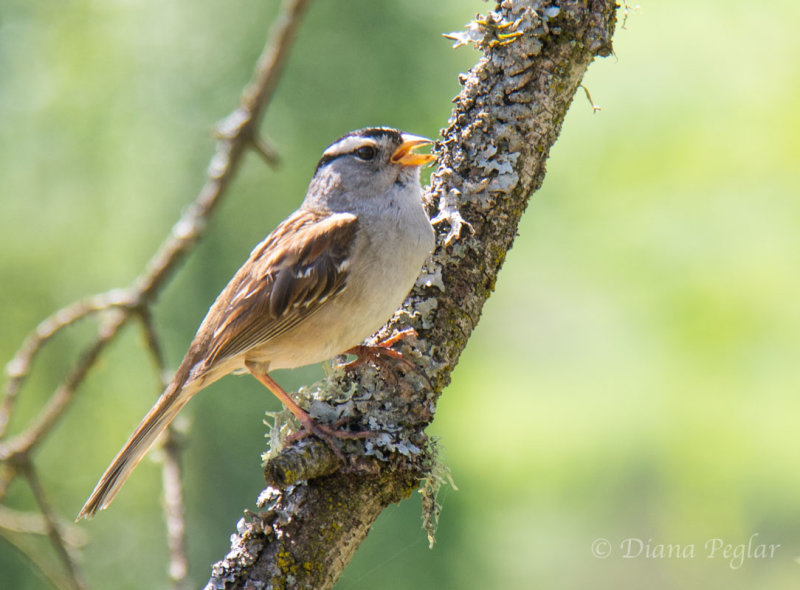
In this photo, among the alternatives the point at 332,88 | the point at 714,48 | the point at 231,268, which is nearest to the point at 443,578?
the point at 231,268

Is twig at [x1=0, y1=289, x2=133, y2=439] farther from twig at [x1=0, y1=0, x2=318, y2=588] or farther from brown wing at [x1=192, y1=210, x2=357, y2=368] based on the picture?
brown wing at [x1=192, y1=210, x2=357, y2=368]

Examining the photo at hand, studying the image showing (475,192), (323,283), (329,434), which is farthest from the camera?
(323,283)

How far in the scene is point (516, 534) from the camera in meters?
6.46

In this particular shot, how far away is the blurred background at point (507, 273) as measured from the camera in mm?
5977

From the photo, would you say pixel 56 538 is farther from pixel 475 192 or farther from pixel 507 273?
pixel 507 273

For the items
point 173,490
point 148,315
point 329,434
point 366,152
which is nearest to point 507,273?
point 148,315

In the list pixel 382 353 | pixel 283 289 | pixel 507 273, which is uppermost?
pixel 507 273

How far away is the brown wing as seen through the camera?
3398 millimetres

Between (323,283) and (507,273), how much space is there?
4.67 meters

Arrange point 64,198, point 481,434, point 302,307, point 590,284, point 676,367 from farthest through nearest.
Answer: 1. point 64,198
2. point 590,284
3. point 481,434
4. point 676,367
5. point 302,307

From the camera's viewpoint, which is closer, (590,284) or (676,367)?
(676,367)

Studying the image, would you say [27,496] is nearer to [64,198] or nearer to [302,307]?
[64,198]

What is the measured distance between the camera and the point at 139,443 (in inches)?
134

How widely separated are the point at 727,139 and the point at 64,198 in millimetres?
5604
